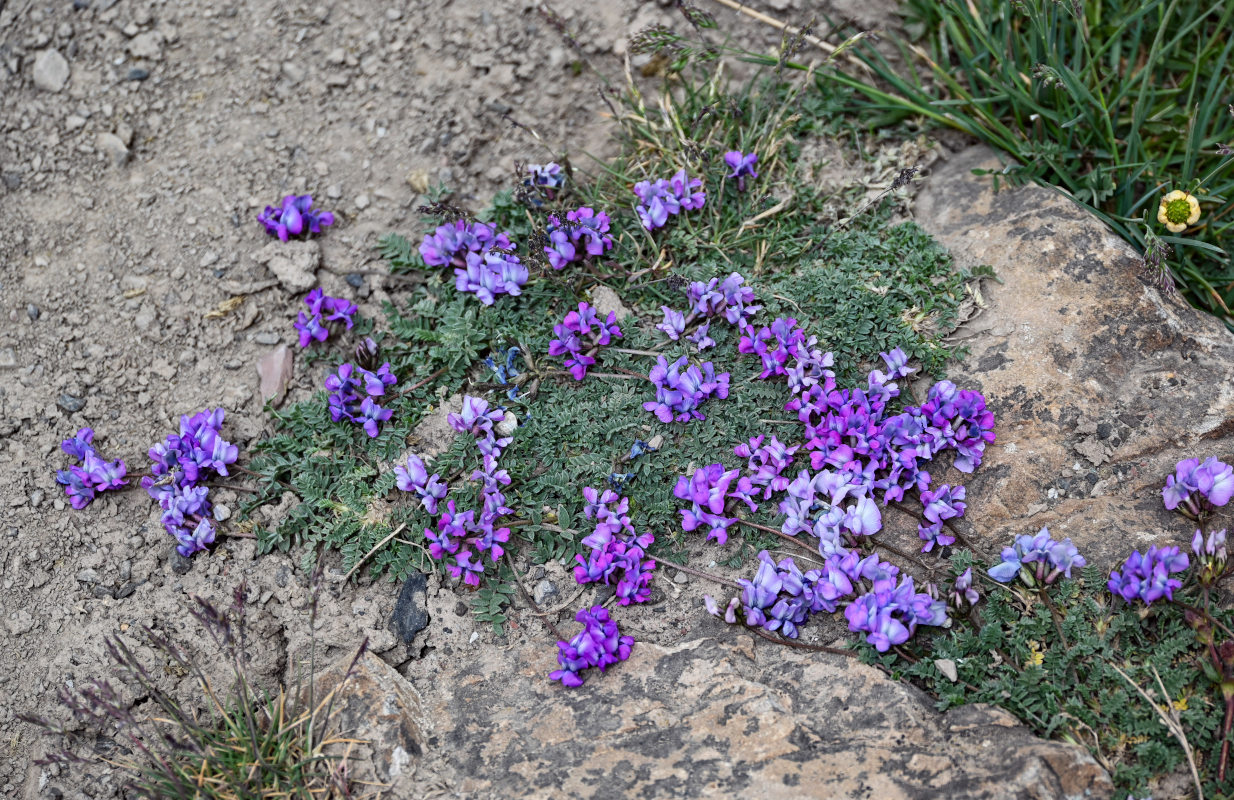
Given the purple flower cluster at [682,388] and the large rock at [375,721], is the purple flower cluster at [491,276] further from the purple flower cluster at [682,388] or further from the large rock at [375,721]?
the large rock at [375,721]

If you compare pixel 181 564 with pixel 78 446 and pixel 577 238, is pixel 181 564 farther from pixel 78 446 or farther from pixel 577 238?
pixel 577 238

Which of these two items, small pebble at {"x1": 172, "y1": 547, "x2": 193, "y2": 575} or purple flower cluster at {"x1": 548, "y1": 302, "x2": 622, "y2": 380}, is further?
purple flower cluster at {"x1": 548, "y1": 302, "x2": 622, "y2": 380}

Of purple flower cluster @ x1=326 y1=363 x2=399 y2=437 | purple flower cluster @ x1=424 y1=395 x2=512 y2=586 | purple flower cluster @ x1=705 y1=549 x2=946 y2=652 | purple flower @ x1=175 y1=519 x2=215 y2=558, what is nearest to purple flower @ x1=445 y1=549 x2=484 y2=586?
purple flower cluster @ x1=424 y1=395 x2=512 y2=586

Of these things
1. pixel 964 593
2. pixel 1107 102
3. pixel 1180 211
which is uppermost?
pixel 1107 102

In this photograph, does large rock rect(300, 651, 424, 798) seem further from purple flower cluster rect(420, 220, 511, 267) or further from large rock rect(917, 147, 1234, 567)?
large rock rect(917, 147, 1234, 567)

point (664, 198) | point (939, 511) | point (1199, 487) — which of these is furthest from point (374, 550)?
point (1199, 487)

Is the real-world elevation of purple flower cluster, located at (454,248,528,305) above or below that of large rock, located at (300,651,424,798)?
above

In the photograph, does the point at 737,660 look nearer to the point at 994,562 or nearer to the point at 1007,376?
the point at 994,562

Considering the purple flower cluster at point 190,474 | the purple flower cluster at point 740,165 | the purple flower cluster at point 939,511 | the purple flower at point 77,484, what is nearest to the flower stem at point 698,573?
the purple flower cluster at point 939,511
